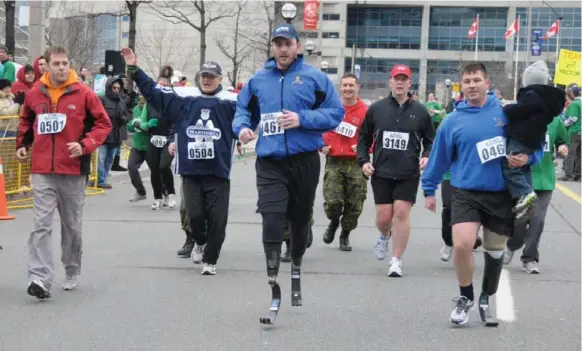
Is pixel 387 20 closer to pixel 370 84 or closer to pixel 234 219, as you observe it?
pixel 370 84

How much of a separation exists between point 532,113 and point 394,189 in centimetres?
267

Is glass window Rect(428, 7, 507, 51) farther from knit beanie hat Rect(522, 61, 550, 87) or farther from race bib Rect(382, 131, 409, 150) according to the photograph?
knit beanie hat Rect(522, 61, 550, 87)

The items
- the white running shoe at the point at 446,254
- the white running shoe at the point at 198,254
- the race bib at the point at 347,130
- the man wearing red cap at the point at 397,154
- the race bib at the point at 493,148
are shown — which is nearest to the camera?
the race bib at the point at 493,148

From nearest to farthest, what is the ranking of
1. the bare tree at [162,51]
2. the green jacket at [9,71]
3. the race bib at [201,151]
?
the race bib at [201,151] < the green jacket at [9,71] < the bare tree at [162,51]

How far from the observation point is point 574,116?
2241 cm

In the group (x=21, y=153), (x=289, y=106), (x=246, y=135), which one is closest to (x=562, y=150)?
(x=289, y=106)

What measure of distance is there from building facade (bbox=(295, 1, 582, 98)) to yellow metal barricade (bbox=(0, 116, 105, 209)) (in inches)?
3315

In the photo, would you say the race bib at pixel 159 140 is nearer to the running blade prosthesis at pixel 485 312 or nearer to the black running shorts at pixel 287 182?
the black running shorts at pixel 287 182

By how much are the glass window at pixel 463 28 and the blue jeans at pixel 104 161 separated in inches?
3422

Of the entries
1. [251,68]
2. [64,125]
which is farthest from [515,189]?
[251,68]

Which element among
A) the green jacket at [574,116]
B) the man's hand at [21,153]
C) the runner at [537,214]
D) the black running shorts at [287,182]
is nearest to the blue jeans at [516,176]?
the black running shorts at [287,182]

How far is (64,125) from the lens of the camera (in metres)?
7.89

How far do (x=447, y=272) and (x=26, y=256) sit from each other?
406 cm

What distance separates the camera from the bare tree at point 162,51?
71938mm
